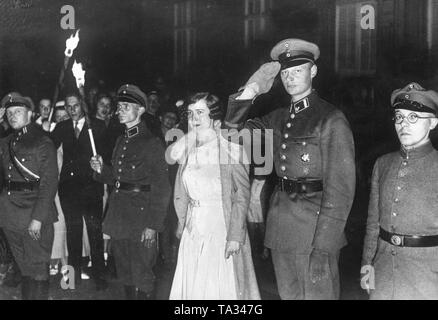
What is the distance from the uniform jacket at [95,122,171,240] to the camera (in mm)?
3428

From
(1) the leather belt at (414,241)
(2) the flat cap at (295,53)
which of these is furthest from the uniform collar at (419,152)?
(2) the flat cap at (295,53)

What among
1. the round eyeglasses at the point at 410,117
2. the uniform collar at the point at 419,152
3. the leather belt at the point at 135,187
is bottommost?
the leather belt at the point at 135,187

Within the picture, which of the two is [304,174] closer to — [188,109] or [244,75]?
[188,109]

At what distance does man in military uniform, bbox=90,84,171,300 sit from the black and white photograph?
10 millimetres

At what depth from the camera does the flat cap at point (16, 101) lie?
3615mm

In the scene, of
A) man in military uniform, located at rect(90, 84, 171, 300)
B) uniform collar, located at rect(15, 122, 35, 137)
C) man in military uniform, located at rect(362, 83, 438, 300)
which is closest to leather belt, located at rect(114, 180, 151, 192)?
man in military uniform, located at rect(90, 84, 171, 300)

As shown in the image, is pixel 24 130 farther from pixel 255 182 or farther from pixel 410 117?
pixel 410 117

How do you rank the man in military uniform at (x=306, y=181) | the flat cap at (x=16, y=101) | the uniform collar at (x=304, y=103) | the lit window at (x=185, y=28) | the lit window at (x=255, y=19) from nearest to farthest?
the man in military uniform at (x=306, y=181) < the uniform collar at (x=304, y=103) < the flat cap at (x=16, y=101) < the lit window at (x=255, y=19) < the lit window at (x=185, y=28)

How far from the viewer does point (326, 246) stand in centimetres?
265

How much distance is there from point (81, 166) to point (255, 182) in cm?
135

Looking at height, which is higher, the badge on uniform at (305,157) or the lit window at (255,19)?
the lit window at (255,19)

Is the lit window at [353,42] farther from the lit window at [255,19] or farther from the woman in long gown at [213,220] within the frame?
the woman in long gown at [213,220]

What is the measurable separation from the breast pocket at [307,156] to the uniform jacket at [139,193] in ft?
3.28
